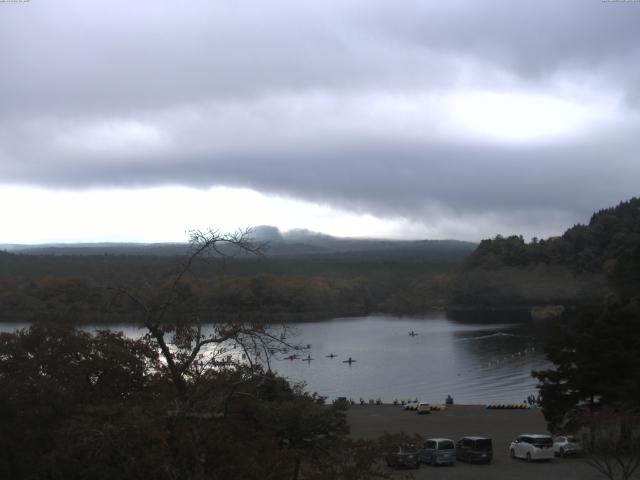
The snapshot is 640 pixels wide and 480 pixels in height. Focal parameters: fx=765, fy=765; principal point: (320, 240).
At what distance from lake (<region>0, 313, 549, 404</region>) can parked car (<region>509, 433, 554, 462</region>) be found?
10.7 meters

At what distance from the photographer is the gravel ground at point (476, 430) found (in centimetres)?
1534

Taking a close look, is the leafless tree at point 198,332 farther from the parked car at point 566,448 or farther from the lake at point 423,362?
the lake at point 423,362

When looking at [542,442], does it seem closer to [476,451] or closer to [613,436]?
[476,451]

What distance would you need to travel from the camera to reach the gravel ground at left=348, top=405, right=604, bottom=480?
1534cm

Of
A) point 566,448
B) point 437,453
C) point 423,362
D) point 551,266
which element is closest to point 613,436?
point 566,448

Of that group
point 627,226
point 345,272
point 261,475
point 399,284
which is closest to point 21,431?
point 261,475

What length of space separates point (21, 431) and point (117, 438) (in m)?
3.93

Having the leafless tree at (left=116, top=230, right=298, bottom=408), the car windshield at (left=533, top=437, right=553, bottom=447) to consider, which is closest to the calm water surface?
the car windshield at (left=533, top=437, right=553, bottom=447)

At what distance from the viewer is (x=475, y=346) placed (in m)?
55.8

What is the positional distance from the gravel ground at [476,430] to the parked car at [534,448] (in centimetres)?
16

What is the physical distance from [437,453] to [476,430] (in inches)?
246

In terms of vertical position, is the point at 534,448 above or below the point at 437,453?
above

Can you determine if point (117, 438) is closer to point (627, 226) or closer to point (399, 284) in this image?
point (627, 226)

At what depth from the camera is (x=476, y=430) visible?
2230 centimetres
